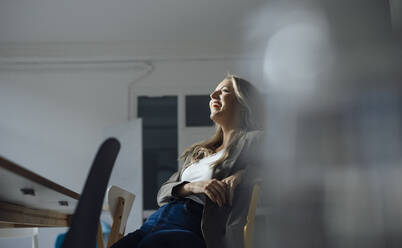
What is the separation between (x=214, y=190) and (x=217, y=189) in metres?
0.01

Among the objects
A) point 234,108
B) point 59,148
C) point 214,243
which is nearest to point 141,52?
point 59,148

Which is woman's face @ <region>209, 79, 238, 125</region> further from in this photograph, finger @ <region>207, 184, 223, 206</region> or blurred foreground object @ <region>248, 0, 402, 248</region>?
finger @ <region>207, 184, 223, 206</region>

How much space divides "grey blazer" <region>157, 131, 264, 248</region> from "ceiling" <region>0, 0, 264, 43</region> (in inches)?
129

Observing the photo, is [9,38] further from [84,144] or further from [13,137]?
[84,144]

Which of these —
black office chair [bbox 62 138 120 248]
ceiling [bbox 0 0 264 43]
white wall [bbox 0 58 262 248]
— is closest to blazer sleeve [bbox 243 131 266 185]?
black office chair [bbox 62 138 120 248]

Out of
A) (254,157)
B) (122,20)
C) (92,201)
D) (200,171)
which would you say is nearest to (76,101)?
(122,20)

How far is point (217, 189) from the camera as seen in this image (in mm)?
1514

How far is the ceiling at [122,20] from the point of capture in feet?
15.4

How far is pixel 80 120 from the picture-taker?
18.2 feet

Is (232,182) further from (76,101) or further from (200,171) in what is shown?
(76,101)

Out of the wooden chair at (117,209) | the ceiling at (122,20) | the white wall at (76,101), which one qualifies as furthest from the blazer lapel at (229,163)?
the white wall at (76,101)

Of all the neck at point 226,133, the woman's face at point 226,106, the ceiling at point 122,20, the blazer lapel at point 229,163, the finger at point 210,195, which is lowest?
the finger at point 210,195

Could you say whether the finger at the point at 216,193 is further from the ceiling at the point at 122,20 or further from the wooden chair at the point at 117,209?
the ceiling at the point at 122,20

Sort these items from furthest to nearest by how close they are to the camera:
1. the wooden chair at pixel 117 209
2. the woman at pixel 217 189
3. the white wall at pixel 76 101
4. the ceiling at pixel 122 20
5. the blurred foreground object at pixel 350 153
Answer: the white wall at pixel 76 101, the ceiling at pixel 122 20, the blurred foreground object at pixel 350 153, the wooden chair at pixel 117 209, the woman at pixel 217 189
